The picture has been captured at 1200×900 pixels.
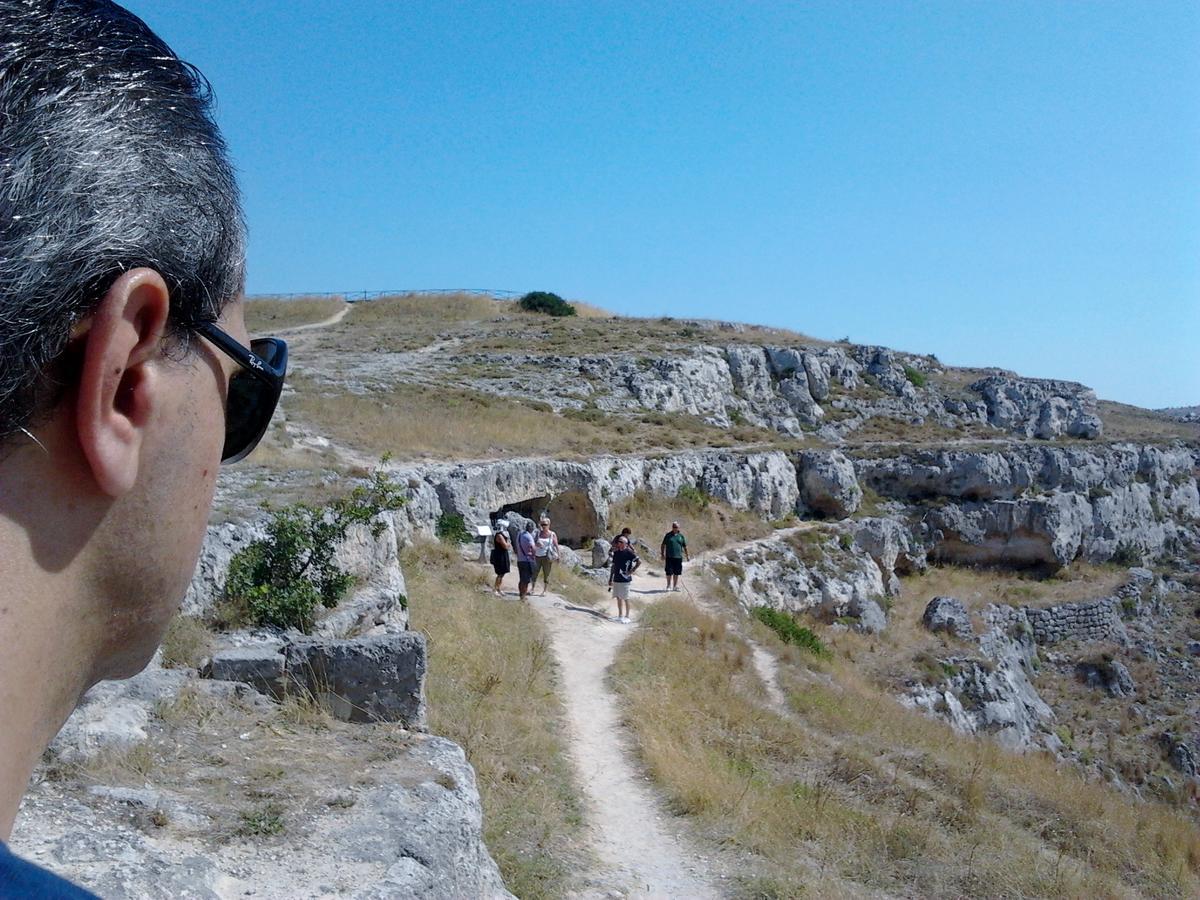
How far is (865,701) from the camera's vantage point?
521 inches

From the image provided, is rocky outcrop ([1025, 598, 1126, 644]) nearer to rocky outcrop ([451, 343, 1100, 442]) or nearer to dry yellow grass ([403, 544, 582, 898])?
rocky outcrop ([451, 343, 1100, 442])

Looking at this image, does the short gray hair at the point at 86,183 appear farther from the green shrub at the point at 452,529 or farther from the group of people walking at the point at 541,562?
the green shrub at the point at 452,529

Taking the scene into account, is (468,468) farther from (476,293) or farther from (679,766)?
(476,293)

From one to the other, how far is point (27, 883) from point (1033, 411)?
136ft

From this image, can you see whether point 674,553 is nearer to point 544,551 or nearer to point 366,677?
point 544,551

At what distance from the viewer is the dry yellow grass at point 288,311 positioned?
44469 mm

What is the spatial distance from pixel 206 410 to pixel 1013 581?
28449 mm

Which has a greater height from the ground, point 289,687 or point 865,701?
point 289,687

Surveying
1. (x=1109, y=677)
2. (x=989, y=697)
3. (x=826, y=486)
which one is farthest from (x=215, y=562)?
(x=1109, y=677)

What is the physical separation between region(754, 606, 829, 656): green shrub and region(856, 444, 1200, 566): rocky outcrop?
11439mm

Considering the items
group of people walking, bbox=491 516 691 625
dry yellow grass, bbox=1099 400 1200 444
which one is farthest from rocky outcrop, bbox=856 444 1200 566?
group of people walking, bbox=491 516 691 625

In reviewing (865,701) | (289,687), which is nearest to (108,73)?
(289,687)

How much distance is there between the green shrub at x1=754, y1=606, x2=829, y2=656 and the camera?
53.2 ft

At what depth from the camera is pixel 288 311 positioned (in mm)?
50250
